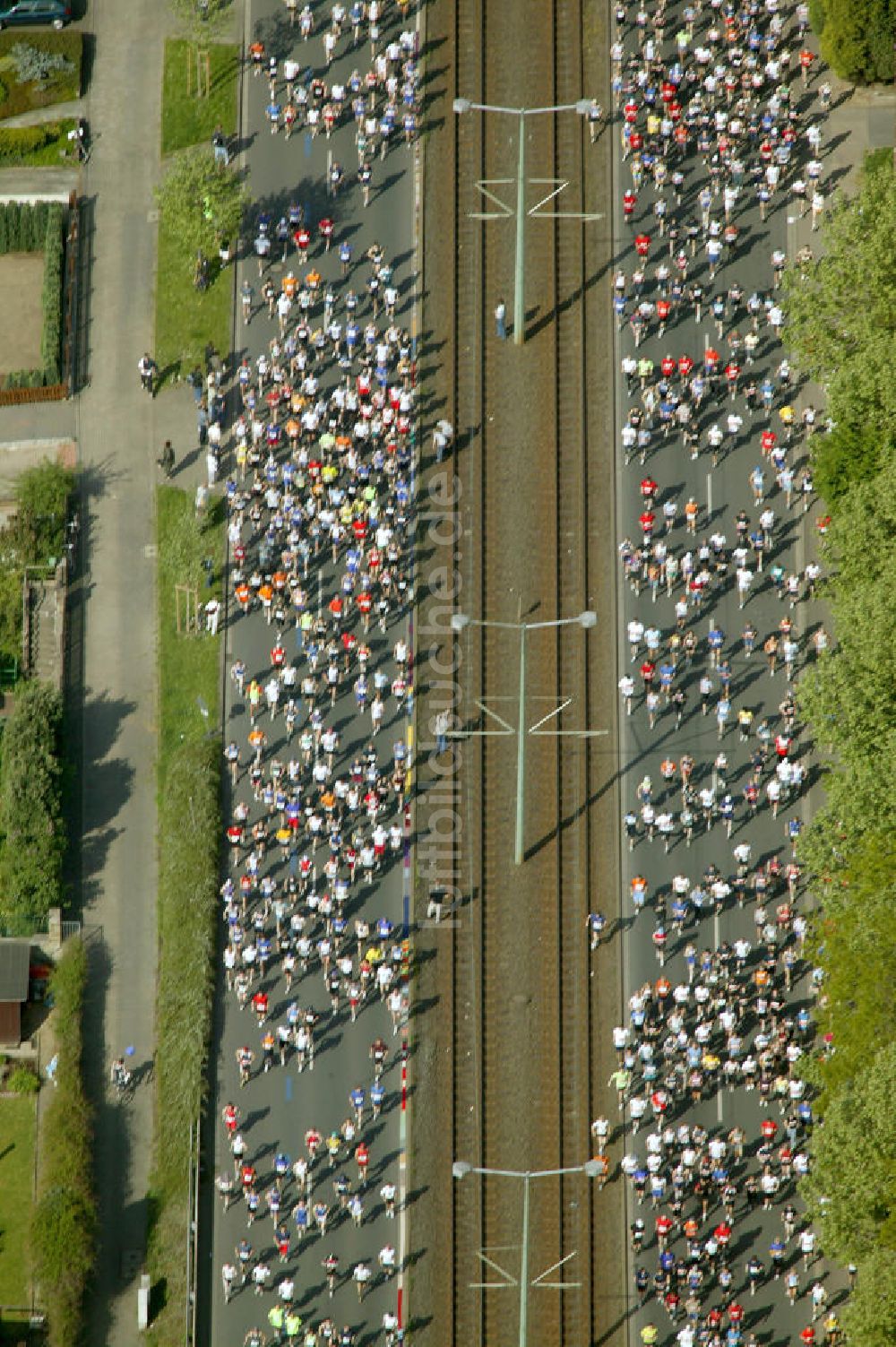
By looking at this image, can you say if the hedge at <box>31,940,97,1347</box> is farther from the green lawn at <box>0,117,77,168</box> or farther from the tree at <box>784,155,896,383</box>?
the tree at <box>784,155,896,383</box>

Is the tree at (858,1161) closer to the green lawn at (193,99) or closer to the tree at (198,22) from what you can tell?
the green lawn at (193,99)

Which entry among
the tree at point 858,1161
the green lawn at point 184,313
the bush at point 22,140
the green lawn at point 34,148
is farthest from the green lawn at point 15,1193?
the bush at point 22,140

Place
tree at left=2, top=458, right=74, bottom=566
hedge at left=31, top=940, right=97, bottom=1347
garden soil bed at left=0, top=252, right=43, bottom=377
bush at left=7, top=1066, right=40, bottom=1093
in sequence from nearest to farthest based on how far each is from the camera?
hedge at left=31, top=940, right=97, bottom=1347, bush at left=7, top=1066, right=40, bottom=1093, tree at left=2, top=458, right=74, bottom=566, garden soil bed at left=0, top=252, right=43, bottom=377

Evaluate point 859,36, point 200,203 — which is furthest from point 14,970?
point 859,36

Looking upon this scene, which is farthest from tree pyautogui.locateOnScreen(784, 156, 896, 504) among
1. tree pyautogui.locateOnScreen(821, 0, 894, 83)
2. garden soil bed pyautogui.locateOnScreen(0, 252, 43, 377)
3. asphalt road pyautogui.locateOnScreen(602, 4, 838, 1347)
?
garden soil bed pyautogui.locateOnScreen(0, 252, 43, 377)

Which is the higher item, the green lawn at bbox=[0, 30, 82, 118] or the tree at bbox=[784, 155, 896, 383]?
the green lawn at bbox=[0, 30, 82, 118]

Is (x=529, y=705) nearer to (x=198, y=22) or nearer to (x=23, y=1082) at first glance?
(x=23, y=1082)

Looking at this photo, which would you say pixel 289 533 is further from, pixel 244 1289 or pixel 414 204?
pixel 244 1289
